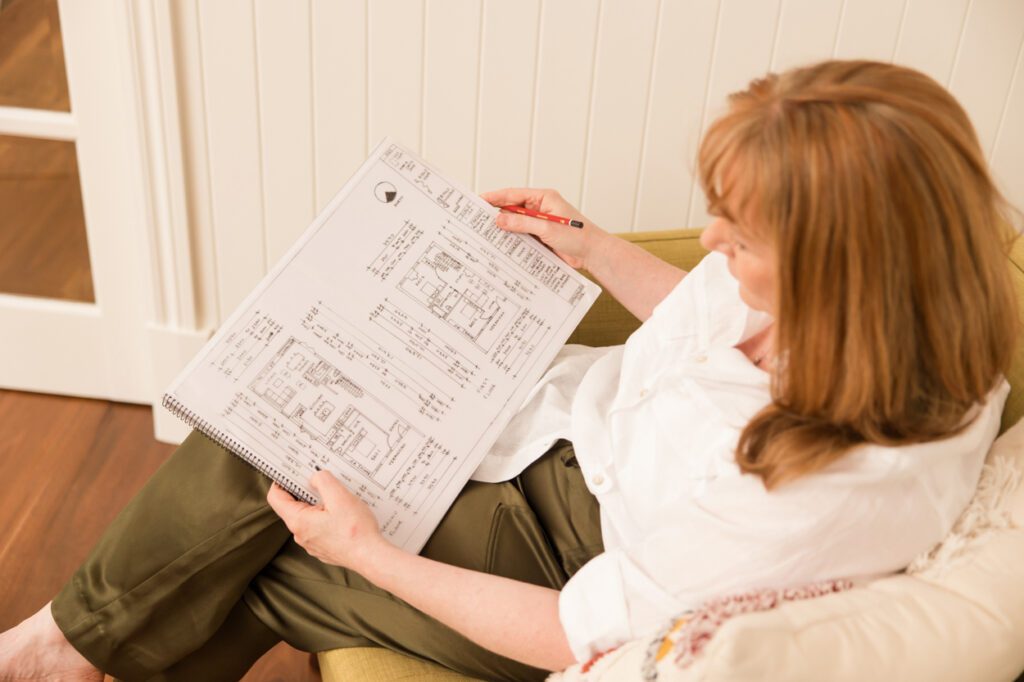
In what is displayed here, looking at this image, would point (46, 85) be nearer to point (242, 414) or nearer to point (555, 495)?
point (242, 414)

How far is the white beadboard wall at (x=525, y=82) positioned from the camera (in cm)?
158

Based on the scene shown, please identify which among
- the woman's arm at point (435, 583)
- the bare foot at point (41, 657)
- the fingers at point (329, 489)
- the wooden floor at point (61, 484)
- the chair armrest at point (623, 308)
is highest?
the chair armrest at point (623, 308)

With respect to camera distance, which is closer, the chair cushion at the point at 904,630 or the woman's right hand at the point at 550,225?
the chair cushion at the point at 904,630

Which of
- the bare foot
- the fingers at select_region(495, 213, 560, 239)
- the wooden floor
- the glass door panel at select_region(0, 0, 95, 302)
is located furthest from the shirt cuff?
the glass door panel at select_region(0, 0, 95, 302)

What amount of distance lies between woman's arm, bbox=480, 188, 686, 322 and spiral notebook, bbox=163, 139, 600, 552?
38mm

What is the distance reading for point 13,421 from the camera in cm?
195

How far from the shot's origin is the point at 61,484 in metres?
1.83

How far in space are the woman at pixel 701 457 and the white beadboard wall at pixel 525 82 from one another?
42cm

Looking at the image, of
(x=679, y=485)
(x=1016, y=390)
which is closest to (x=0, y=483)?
(x=679, y=485)

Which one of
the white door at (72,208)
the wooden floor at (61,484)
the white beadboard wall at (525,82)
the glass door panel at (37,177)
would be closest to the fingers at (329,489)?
the wooden floor at (61,484)

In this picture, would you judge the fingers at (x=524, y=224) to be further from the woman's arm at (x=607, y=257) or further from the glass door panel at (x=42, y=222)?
the glass door panel at (x=42, y=222)

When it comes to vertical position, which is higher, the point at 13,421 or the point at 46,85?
the point at 46,85

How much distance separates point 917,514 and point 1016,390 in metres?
0.32

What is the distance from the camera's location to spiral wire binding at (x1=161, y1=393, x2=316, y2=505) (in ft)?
3.47
